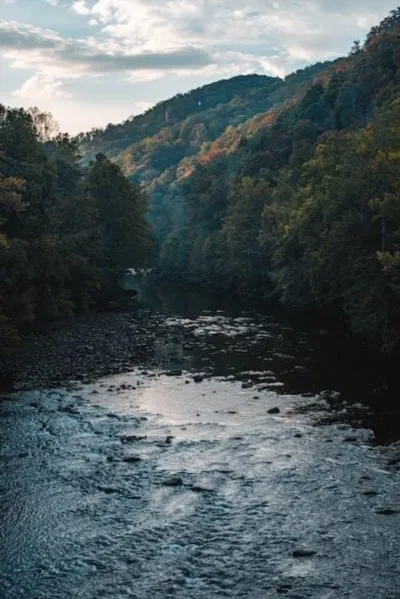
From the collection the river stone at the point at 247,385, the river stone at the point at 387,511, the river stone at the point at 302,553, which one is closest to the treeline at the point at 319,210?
the river stone at the point at 247,385

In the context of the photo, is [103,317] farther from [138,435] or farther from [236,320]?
[138,435]

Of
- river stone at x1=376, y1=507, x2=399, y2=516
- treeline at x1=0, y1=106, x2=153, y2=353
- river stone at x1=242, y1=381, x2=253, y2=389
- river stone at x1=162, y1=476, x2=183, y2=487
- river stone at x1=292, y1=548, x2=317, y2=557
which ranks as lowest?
river stone at x1=376, y1=507, x2=399, y2=516

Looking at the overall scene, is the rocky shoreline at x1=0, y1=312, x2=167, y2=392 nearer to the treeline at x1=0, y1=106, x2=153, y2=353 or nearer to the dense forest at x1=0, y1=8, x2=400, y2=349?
the treeline at x1=0, y1=106, x2=153, y2=353

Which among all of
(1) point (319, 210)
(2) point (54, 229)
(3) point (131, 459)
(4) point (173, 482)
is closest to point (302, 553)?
(4) point (173, 482)

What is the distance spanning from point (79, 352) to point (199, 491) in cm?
2365

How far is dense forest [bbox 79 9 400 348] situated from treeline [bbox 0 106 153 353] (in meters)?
16.8

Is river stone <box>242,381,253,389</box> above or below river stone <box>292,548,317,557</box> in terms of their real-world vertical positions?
above

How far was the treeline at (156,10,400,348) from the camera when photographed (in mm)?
39406

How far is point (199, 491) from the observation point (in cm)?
1864

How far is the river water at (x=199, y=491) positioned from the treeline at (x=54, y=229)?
31.3ft

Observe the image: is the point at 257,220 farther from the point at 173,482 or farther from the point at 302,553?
the point at 302,553

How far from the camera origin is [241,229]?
88500 millimetres

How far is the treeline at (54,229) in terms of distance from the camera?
43.1 metres

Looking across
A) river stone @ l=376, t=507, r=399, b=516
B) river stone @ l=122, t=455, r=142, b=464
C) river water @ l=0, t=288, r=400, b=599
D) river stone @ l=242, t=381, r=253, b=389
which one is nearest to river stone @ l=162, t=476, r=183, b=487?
river water @ l=0, t=288, r=400, b=599
